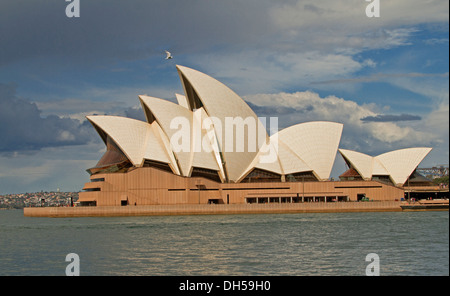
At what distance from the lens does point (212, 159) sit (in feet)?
203

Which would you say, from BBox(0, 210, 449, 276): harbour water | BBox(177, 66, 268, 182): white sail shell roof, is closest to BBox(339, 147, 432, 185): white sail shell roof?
BBox(177, 66, 268, 182): white sail shell roof

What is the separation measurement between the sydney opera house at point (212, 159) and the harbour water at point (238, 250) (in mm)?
21256

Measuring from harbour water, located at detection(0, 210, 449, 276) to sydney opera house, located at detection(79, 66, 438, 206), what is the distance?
2126cm

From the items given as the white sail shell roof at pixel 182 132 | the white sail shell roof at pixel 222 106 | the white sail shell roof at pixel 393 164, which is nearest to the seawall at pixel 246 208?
the white sail shell roof at pixel 182 132

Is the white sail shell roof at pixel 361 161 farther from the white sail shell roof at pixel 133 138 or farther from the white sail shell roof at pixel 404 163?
the white sail shell roof at pixel 133 138

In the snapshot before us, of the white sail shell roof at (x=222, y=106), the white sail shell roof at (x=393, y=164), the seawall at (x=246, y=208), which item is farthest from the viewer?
the white sail shell roof at (x=393, y=164)

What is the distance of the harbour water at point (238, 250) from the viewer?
2133 cm

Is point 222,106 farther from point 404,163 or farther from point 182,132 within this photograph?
point 404,163

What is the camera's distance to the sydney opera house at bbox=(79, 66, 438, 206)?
6075cm

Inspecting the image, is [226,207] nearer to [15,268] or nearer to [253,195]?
[253,195]

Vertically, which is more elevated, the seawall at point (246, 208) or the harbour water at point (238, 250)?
the seawall at point (246, 208)

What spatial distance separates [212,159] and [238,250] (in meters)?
35.5

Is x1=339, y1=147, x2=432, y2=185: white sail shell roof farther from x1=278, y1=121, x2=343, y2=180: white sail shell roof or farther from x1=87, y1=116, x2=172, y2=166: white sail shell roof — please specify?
x1=87, y1=116, x2=172, y2=166: white sail shell roof
